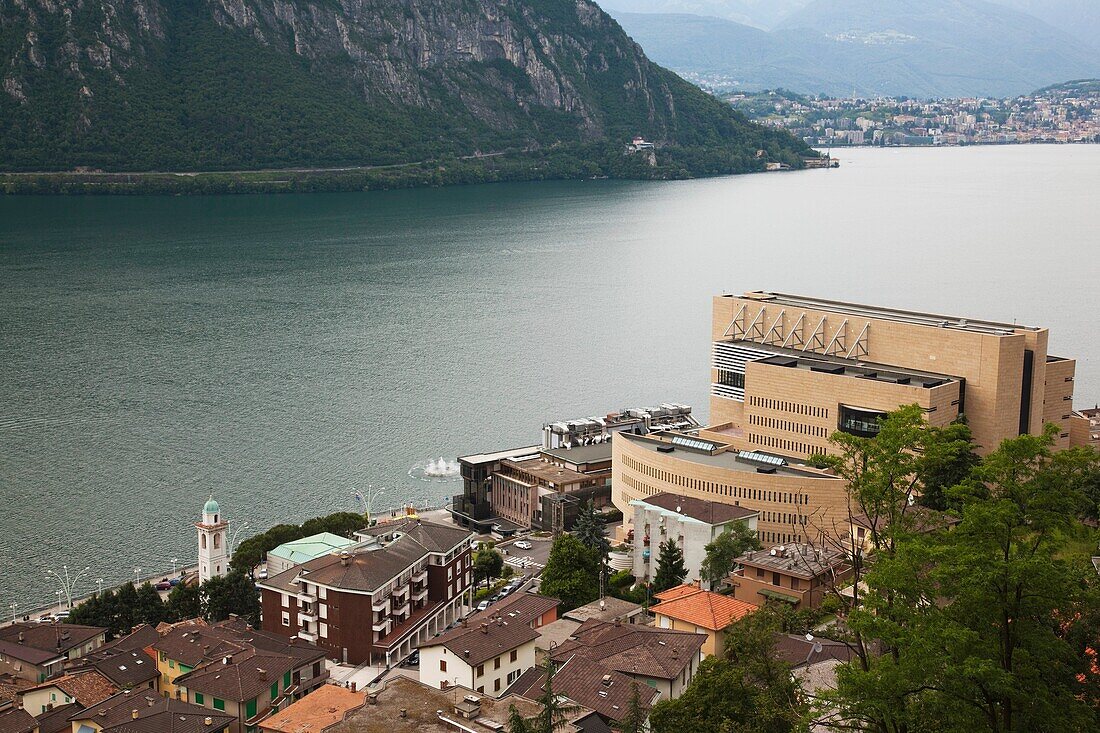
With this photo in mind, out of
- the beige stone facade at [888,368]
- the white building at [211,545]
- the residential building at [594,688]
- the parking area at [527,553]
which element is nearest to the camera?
the residential building at [594,688]

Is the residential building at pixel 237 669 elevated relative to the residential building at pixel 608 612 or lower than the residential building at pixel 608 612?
lower

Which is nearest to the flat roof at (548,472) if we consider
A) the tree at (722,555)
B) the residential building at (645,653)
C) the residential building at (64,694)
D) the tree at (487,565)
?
the tree at (487,565)

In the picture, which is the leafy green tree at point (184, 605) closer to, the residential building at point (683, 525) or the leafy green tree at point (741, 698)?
the residential building at point (683, 525)

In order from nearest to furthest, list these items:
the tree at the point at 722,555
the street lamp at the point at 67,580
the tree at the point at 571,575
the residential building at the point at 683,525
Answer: the tree at the point at 571,575
the tree at the point at 722,555
the residential building at the point at 683,525
the street lamp at the point at 67,580

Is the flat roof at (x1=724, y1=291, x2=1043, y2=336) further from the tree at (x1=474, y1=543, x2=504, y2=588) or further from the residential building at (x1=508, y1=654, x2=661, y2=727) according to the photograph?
the residential building at (x1=508, y1=654, x2=661, y2=727)

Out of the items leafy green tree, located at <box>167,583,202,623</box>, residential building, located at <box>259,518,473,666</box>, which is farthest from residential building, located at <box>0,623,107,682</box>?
residential building, located at <box>259,518,473,666</box>

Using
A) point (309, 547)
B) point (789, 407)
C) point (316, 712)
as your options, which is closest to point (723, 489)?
point (789, 407)
